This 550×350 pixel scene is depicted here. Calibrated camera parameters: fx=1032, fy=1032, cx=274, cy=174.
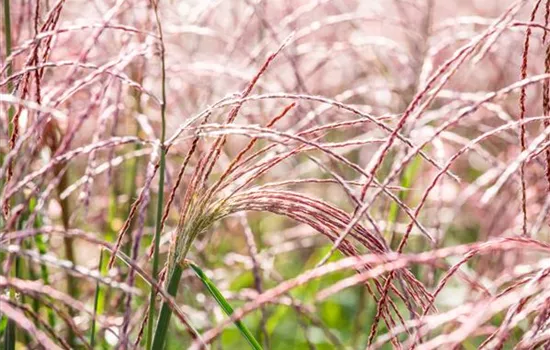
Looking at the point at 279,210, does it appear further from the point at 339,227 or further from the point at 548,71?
the point at 548,71

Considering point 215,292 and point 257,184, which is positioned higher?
point 257,184

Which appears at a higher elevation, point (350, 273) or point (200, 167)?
point (200, 167)

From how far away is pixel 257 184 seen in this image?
298 cm

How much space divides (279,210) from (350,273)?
190 centimetres

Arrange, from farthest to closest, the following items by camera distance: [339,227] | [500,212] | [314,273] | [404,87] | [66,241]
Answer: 1. [404,87]
2. [500,212]
3. [66,241]
4. [339,227]
5. [314,273]

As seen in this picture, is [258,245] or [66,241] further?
[258,245]

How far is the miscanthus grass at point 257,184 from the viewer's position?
3.32ft

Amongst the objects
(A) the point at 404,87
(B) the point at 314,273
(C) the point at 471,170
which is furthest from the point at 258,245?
(B) the point at 314,273

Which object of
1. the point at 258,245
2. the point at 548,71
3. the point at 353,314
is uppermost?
the point at 548,71

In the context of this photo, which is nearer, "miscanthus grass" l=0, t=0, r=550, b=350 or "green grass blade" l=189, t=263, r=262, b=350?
"miscanthus grass" l=0, t=0, r=550, b=350

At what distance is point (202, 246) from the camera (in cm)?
217

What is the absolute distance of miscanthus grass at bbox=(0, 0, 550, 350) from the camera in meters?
1.01

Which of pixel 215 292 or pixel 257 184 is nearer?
pixel 215 292

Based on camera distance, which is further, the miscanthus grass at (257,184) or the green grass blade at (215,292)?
the green grass blade at (215,292)
